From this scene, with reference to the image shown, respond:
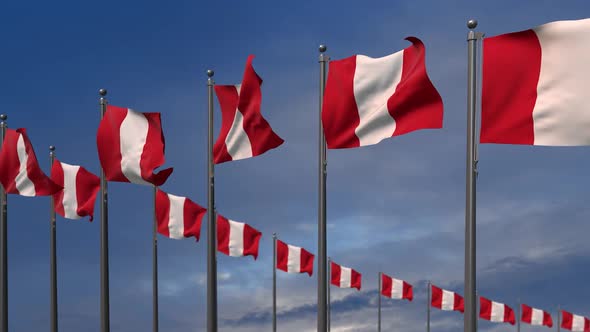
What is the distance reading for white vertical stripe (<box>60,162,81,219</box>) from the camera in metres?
22.3

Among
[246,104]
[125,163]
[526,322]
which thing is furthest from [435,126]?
[526,322]

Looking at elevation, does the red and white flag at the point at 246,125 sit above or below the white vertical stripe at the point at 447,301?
above

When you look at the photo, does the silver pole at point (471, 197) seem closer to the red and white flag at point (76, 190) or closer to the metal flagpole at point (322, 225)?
the metal flagpole at point (322, 225)

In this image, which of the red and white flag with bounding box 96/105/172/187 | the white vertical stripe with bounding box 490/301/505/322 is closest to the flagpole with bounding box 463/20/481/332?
the red and white flag with bounding box 96/105/172/187

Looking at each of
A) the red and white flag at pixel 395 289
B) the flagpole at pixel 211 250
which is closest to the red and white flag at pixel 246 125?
the flagpole at pixel 211 250

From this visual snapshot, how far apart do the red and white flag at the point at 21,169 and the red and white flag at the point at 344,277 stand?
20887 mm

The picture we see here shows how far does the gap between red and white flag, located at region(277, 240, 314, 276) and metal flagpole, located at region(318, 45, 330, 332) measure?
60.8 ft

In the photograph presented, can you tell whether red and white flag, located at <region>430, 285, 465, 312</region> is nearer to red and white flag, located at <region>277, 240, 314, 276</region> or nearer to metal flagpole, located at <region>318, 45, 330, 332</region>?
red and white flag, located at <region>277, 240, 314, 276</region>

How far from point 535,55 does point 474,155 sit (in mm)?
1572

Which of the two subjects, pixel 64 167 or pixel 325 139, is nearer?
pixel 325 139

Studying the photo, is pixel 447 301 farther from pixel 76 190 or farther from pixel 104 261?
pixel 104 261

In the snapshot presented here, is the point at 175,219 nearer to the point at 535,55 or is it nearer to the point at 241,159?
the point at 241,159

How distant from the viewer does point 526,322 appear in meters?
59.7

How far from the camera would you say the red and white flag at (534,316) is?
5991cm
